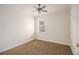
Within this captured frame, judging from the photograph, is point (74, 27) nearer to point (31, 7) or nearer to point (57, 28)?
point (57, 28)

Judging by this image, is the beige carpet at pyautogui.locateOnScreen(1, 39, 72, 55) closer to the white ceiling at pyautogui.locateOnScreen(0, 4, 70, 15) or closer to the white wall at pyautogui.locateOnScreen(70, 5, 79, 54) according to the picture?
the white wall at pyautogui.locateOnScreen(70, 5, 79, 54)

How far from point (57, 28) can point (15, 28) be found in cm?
60

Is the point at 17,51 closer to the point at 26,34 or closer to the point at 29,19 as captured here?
the point at 26,34

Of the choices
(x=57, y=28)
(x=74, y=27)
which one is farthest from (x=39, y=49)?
(x=74, y=27)

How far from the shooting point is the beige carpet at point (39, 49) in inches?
46.3

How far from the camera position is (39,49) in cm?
125

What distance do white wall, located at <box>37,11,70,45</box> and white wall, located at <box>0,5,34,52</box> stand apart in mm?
161

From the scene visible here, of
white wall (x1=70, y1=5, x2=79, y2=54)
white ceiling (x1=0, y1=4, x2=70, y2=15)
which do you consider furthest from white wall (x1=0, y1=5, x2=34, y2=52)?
white wall (x1=70, y1=5, x2=79, y2=54)

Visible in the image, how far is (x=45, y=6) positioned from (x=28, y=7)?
0.22 m

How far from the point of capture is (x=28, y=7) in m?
1.14

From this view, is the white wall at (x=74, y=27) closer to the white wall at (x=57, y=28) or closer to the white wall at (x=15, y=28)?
the white wall at (x=57, y=28)

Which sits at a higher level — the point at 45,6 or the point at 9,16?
the point at 45,6

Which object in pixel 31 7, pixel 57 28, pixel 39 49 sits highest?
pixel 31 7
